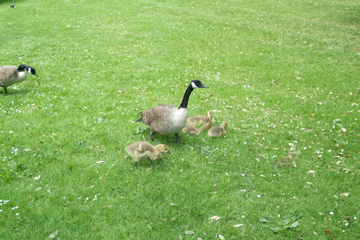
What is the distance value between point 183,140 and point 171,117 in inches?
47.1

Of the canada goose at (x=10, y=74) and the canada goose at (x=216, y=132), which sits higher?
the canada goose at (x=10, y=74)

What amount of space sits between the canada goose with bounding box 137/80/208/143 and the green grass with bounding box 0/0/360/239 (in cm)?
65

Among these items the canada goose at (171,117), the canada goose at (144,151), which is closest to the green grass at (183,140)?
the canada goose at (144,151)

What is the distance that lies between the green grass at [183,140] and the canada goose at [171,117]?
65cm

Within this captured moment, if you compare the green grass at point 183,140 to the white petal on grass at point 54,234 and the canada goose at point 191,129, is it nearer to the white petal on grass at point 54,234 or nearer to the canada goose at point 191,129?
the white petal on grass at point 54,234

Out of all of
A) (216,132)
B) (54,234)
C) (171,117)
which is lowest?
(54,234)

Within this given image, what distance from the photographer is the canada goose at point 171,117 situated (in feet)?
23.1

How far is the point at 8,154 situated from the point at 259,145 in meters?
6.33

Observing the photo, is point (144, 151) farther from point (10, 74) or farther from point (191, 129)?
point (10, 74)

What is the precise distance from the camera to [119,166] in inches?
264

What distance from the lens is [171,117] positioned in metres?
7.09

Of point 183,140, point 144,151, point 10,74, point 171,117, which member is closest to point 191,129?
point 183,140

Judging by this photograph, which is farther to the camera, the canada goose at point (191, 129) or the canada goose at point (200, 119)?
the canada goose at point (200, 119)

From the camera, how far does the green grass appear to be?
5383 mm
